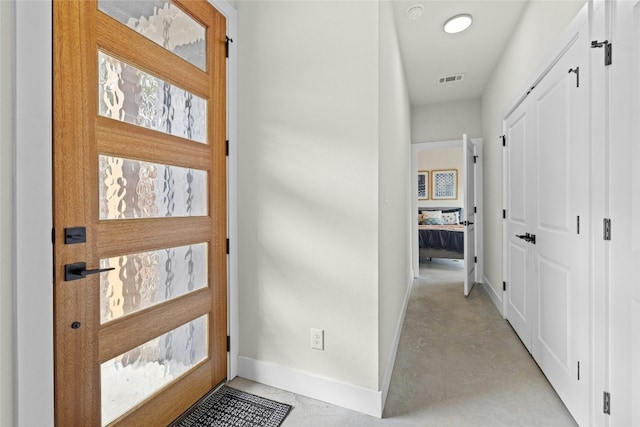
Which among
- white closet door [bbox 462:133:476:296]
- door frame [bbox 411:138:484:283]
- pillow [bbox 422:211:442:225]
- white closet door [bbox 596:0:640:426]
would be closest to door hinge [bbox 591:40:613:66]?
white closet door [bbox 596:0:640:426]

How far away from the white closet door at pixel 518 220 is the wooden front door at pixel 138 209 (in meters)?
2.29

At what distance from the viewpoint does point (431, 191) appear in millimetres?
7734

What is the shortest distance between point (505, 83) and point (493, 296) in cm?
238

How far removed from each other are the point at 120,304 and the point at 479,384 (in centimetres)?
213

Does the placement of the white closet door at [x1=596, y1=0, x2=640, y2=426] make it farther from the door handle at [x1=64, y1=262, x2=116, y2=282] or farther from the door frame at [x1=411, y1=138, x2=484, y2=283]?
the door frame at [x1=411, y1=138, x2=484, y2=283]

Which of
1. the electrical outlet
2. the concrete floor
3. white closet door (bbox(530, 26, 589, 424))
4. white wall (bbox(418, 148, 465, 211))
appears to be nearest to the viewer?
white closet door (bbox(530, 26, 589, 424))

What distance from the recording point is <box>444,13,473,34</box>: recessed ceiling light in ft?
8.39

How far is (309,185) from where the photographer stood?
178 centimetres

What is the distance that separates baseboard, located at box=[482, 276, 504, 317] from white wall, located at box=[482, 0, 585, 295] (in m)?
0.06

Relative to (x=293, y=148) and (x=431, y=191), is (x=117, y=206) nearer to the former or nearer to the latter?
(x=293, y=148)

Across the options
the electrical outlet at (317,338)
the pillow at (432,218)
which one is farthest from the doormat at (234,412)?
the pillow at (432,218)

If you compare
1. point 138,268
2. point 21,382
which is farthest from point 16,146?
point 21,382

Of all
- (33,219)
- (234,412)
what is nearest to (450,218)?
(234,412)

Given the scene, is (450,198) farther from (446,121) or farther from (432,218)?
(446,121)
